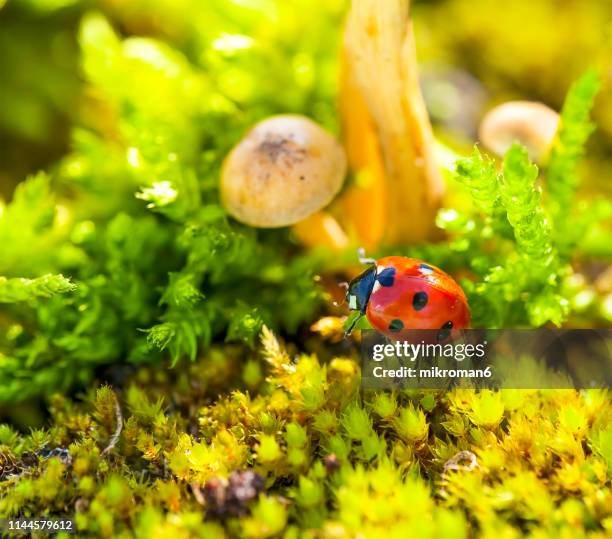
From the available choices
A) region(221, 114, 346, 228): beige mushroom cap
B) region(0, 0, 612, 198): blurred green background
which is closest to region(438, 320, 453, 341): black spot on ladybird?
region(221, 114, 346, 228): beige mushroom cap

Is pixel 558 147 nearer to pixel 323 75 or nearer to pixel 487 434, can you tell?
pixel 323 75

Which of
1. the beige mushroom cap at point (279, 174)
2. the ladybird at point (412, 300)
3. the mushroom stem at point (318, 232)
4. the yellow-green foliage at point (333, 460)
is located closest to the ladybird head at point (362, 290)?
the ladybird at point (412, 300)

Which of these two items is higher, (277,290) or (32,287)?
(32,287)

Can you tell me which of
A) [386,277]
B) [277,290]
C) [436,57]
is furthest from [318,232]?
[436,57]

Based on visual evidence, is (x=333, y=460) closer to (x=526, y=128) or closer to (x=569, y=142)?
(x=569, y=142)

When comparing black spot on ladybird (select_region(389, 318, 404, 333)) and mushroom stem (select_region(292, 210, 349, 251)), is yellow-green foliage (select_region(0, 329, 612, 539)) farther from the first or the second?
mushroom stem (select_region(292, 210, 349, 251))

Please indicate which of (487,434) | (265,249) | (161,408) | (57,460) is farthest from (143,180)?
(487,434)

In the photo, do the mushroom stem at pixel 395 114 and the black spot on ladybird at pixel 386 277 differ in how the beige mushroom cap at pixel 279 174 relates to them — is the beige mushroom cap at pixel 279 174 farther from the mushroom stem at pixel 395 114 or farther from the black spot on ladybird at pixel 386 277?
the black spot on ladybird at pixel 386 277
